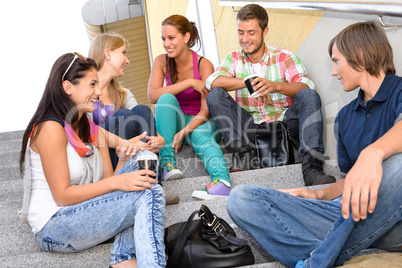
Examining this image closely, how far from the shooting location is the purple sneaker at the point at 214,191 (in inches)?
93.9

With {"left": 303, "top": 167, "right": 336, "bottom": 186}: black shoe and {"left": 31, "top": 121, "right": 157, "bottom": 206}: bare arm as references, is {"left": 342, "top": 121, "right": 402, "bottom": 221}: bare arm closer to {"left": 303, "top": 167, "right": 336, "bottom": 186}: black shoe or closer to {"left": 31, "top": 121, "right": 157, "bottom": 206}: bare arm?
{"left": 31, "top": 121, "right": 157, "bottom": 206}: bare arm

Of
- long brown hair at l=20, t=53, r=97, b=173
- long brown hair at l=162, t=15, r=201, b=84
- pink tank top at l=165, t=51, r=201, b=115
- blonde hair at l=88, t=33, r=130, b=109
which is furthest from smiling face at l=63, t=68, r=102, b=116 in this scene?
long brown hair at l=162, t=15, r=201, b=84

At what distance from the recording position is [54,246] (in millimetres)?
1768

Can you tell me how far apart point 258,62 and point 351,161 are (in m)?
1.35

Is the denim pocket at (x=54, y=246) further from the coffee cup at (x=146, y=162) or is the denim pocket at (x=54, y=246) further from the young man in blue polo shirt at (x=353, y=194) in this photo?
the young man in blue polo shirt at (x=353, y=194)

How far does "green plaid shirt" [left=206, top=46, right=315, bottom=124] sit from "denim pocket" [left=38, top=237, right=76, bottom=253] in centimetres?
155

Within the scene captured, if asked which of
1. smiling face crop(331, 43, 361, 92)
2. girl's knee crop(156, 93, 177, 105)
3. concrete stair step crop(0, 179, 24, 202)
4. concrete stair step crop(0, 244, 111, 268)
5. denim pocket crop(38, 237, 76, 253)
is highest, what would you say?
Answer: smiling face crop(331, 43, 361, 92)

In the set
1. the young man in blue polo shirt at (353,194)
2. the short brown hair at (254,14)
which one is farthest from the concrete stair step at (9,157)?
the young man in blue polo shirt at (353,194)

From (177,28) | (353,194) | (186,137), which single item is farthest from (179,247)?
(177,28)

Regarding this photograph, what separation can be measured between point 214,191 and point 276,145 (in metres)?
0.56

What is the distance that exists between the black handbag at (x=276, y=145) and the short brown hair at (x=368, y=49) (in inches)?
38.8

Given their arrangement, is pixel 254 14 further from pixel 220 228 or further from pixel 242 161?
pixel 220 228

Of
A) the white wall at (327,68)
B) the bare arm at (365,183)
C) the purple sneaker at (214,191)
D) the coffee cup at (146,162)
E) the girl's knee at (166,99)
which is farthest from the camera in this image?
the girl's knee at (166,99)

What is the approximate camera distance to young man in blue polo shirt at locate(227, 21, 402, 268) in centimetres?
131
